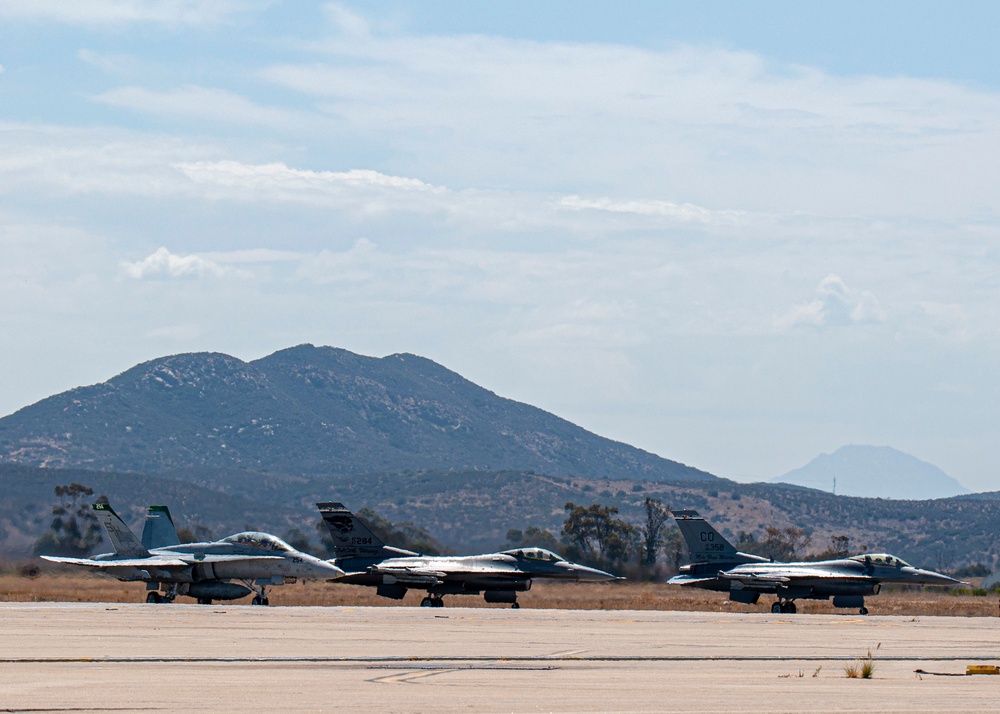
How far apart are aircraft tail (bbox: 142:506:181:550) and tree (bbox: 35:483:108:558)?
2983cm

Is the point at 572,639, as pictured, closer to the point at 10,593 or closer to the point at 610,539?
the point at 10,593

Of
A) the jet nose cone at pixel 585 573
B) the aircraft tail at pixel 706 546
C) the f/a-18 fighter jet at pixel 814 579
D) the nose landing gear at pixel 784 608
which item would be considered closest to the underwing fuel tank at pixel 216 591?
the jet nose cone at pixel 585 573

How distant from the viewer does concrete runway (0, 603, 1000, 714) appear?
1559 cm

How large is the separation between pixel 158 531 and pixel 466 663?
27870 millimetres

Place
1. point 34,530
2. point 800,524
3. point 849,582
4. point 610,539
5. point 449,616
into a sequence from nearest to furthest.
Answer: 1. point 449,616
2. point 849,582
3. point 610,539
4. point 34,530
5. point 800,524

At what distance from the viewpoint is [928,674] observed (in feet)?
66.5

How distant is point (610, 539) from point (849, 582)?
36.4m

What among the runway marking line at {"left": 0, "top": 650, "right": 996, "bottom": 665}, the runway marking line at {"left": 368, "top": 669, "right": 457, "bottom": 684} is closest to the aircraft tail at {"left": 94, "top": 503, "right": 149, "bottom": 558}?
the runway marking line at {"left": 0, "top": 650, "right": 996, "bottom": 665}

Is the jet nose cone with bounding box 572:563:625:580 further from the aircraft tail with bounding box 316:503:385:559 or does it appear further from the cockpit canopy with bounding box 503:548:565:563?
the aircraft tail with bounding box 316:503:385:559

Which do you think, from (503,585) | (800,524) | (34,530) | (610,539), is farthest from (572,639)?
(800,524)

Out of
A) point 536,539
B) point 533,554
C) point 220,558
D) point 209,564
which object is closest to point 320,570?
point 220,558

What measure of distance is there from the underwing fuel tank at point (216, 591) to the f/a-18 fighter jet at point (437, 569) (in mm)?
3711

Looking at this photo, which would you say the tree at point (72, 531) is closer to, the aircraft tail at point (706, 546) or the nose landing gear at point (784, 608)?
the aircraft tail at point (706, 546)

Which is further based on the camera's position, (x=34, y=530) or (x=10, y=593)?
(x=34, y=530)
